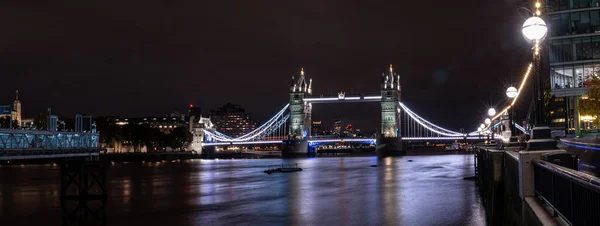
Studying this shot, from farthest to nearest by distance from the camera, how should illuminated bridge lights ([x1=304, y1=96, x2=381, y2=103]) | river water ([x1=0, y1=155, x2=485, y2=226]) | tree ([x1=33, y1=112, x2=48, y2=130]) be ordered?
illuminated bridge lights ([x1=304, y1=96, x2=381, y2=103])
tree ([x1=33, y1=112, x2=48, y2=130])
river water ([x1=0, y1=155, x2=485, y2=226])

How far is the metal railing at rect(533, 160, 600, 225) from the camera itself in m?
5.78

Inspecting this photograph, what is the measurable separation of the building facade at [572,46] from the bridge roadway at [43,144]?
45.1 metres

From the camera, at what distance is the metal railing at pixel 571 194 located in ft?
19.0

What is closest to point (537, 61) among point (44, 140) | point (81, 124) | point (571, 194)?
point (571, 194)

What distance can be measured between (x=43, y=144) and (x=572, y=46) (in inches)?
1969

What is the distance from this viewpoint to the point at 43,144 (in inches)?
2131

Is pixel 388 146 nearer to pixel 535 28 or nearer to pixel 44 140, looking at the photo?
pixel 44 140

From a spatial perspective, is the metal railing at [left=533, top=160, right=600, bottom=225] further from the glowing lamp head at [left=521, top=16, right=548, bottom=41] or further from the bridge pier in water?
the bridge pier in water

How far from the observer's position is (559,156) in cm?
1026

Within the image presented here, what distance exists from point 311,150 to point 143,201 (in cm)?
14109

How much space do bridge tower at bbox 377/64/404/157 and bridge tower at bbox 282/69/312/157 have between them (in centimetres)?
2414

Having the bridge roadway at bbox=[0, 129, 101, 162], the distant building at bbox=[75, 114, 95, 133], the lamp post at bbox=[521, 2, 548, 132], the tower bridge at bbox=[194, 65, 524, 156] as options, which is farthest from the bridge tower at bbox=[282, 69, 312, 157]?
the lamp post at bbox=[521, 2, 548, 132]

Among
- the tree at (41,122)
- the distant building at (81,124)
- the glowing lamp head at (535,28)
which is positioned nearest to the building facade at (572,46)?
the glowing lamp head at (535,28)

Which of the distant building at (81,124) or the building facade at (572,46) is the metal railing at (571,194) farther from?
the distant building at (81,124)
